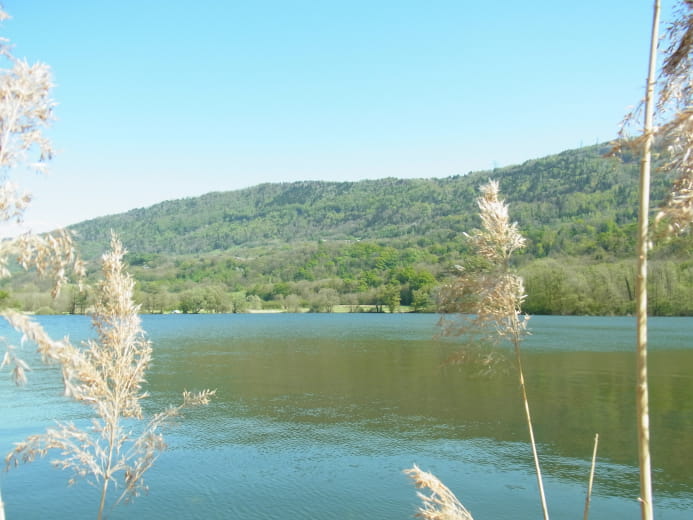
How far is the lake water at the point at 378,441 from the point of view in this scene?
16.2m

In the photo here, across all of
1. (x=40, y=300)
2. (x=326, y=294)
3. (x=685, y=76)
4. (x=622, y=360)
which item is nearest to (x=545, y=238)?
(x=326, y=294)

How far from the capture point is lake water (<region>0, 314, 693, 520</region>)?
53.2 feet

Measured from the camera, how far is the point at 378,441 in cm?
2261

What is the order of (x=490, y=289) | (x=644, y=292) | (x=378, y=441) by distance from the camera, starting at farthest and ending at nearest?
(x=378, y=441) < (x=490, y=289) < (x=644, y=292)

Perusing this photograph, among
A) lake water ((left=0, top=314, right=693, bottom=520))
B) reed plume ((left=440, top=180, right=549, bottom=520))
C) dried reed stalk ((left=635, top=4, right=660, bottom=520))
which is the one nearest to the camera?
dried reed stalk ((left=635, top=4, right=660, bottom=520))

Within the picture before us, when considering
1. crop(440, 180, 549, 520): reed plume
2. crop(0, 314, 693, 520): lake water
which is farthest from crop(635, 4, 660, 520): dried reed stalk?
crop(0, 314, 693, 520): lake water

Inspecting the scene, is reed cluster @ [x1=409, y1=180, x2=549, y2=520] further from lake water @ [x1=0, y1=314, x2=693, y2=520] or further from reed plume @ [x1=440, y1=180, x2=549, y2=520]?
lake water @ [x1=0, y1=314, x2=693, y2=520]

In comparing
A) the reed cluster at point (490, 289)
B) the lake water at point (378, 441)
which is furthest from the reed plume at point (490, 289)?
the lake water at point (378, 441)

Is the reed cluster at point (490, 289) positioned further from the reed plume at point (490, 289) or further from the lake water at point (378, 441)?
the lake water at point (378, 441)

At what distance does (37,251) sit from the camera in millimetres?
4504

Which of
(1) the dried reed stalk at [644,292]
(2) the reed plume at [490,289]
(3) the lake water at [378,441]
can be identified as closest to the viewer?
(1) the dried reed stalk at [644,292]

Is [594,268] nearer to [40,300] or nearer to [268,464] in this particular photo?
[268,464]

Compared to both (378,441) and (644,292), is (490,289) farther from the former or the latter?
(378,441)

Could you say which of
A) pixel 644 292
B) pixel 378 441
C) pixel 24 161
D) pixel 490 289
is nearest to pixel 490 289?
pixel 490 289
